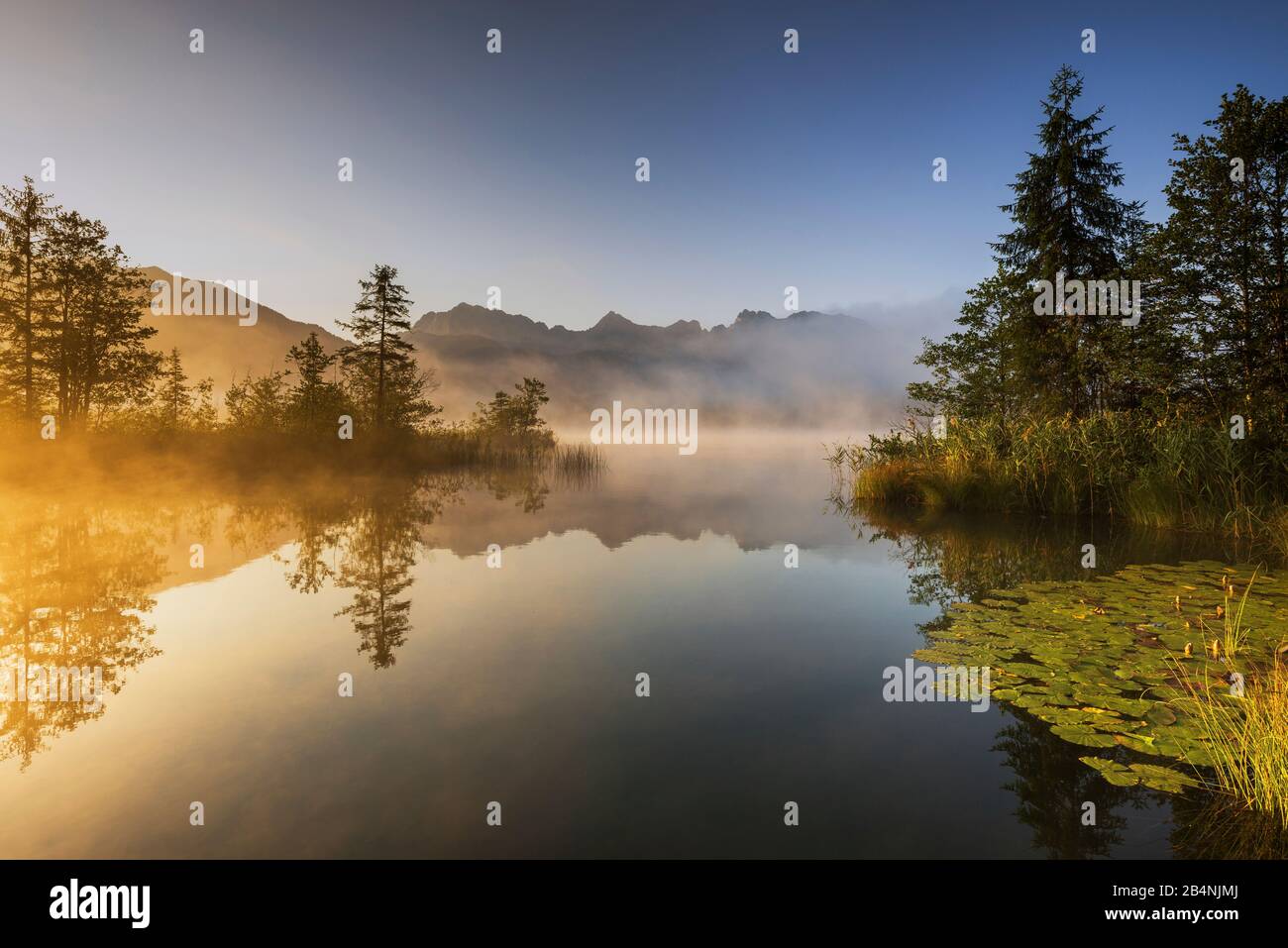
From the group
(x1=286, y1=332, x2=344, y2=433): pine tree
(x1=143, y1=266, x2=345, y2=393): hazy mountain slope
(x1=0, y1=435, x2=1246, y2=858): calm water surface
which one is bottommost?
(x1=0, y1=435, x2=1246, y2=858): calm water surface

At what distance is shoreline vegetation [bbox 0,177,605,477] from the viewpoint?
2345 centimetres

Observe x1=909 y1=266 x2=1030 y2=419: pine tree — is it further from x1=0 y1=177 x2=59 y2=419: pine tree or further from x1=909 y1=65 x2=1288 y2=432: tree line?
x1=0 y1=177 x2=59 y2=419: pine tree

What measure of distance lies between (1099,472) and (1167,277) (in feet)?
20.0

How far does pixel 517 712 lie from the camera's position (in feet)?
16.0

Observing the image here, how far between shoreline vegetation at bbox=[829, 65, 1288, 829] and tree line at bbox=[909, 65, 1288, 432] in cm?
6

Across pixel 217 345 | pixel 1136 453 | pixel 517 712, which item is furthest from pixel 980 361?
pixel 217 345

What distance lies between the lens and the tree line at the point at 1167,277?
47.8 ft

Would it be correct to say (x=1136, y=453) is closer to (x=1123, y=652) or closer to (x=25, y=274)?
(x=1123, y=652)

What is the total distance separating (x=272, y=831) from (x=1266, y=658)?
8259 mm

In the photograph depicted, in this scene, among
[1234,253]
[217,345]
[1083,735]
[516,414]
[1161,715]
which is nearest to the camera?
[1083,735]

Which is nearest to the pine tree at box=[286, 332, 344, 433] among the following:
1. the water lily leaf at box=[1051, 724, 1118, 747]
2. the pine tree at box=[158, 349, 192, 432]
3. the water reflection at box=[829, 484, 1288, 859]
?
the pine tree at box=[158, 349, 192, 432]

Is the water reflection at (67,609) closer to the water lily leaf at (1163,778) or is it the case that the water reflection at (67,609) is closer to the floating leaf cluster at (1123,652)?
the water lily leaf at (1163,778)

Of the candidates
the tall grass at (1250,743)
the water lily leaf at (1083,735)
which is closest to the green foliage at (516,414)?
the water lily leaf at (1083,735)
